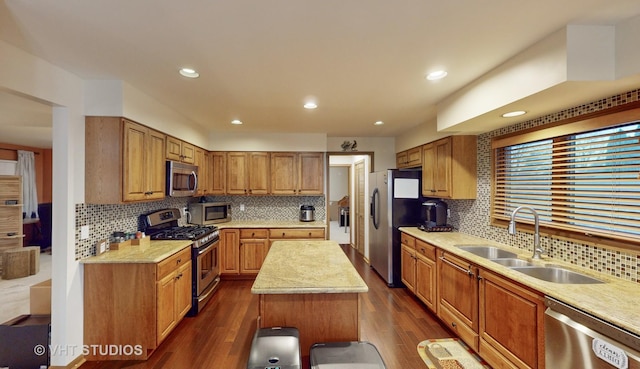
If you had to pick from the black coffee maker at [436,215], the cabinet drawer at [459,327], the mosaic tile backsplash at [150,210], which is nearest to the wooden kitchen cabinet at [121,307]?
the mosaic tile backsplash at [150,210]

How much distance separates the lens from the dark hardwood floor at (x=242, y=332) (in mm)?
2291

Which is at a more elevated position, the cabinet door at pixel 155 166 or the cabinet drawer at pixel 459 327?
the cabinet door at pixel 155 166

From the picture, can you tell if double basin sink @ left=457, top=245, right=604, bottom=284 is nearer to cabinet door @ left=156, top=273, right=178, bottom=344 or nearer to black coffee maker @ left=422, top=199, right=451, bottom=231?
black coffee maker @ left=422, top=199, right=451, bottom=231

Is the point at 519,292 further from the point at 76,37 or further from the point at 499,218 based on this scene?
the point at 76,37

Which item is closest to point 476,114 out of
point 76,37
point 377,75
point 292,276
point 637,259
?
point 377,75

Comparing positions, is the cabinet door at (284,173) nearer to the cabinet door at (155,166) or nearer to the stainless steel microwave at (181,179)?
the stainless steel microwave at (181,179)

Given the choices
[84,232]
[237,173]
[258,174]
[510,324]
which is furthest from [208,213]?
[510,324]

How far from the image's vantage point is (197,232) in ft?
11.0

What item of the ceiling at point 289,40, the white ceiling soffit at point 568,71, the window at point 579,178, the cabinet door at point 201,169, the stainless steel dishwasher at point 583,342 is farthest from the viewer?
the cabinet door at point 201,169

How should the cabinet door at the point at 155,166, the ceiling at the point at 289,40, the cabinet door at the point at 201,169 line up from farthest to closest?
the cabinet door at the point at 201,169 → the cabinet door at the point at 155,166 → the ceiling at the point at 289,40

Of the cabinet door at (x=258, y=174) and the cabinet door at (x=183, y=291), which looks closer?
the cabinet door at (x=183, y=291)

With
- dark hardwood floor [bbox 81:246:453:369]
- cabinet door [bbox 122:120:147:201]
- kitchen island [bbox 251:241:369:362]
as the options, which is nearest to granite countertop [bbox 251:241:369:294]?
kitchen island [bbox 251:241:369:362]

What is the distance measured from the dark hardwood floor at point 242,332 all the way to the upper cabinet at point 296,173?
5.78ft

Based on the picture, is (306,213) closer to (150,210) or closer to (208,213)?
(208,213)
